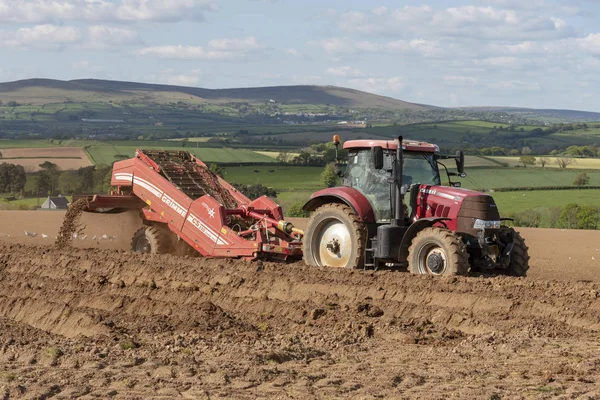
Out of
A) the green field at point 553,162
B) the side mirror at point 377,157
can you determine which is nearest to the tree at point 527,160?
the green field at point 553,162

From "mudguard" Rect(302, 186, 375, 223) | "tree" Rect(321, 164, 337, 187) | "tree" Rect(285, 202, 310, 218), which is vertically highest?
"tree" Rect(321, 164, 337, 187)

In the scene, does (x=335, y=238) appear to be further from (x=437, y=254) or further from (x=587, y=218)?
(x=587, y=218)

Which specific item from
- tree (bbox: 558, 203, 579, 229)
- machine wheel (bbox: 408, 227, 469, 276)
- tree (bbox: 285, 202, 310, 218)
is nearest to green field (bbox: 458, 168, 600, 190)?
tree (bbox: 558, 203, 579, 229)

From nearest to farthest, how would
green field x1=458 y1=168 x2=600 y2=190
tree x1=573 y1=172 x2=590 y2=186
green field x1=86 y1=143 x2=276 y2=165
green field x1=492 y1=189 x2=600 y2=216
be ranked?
1. green field x1=492 y1=189 x2=600 y2=216
2. green field x1=458 y1=168 x2=600 y2=190
3. tree x1=573 y1=172 x2=590 y2=186
4. green field x1=86 y1=143 x2=276 y2=165

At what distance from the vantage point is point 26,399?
22.5 ft

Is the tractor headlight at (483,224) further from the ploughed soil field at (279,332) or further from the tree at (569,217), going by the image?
the tree at (569,217)

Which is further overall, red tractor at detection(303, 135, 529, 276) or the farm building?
the farm building

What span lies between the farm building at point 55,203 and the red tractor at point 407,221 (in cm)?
2677

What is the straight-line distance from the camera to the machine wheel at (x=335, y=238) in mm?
13414

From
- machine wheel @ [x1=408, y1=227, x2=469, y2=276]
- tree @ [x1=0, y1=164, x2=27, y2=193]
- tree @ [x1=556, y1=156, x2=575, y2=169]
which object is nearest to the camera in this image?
machine wheel @ [x1=408, y1=227, x2=469, y2=276]

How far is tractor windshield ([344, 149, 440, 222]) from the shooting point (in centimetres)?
1338

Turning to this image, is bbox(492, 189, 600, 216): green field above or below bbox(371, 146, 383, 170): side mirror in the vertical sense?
below

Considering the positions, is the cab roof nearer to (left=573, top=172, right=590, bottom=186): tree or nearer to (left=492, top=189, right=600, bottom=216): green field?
(left=492, top=189, right=600, bottom=216): green field

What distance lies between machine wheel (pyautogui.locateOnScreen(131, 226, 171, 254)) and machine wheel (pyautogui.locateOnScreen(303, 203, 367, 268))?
149 inches
